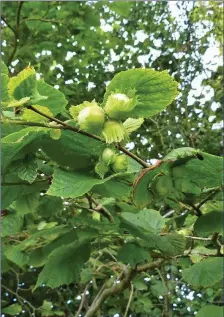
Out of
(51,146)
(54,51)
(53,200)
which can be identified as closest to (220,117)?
(54,51)

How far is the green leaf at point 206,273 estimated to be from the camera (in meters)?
0.88

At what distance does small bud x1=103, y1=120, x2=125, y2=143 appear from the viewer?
1.49 ft

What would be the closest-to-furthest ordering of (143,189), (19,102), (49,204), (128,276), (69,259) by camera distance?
(19,102)
(143,189)
(69,259)
(49,204)
(128,276)

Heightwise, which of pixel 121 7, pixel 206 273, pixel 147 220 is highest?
→ pixel 121 7

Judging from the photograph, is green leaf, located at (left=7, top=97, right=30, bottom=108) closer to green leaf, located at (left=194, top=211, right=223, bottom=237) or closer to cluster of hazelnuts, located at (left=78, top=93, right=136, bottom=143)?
cluster of hazelnuts, located at (left=78, top=93, right=136, bottom=143)

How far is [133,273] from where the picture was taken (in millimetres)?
1163

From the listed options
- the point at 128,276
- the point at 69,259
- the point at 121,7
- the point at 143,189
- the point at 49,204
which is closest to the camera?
the point at 143,189

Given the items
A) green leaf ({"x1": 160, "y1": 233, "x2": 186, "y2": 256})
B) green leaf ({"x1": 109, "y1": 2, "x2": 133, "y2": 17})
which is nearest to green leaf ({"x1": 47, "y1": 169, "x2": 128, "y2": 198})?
green leaf ({"x1": 160, "y1": 233, "x2": 186, "y2": 256})

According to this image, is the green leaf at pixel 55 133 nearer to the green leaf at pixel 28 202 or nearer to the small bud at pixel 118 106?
the small bud at pixel 118 106

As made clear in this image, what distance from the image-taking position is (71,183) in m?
0.49

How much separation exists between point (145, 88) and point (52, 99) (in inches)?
3.3

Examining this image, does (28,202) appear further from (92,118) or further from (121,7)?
(121,7)

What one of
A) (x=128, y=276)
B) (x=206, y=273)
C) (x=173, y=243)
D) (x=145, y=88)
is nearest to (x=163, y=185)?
(x=145, y=88)

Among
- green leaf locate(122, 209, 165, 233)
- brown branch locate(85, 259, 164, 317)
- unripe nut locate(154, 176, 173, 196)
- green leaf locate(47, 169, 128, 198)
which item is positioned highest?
green leaf locate(47, 169, 128, 198)
